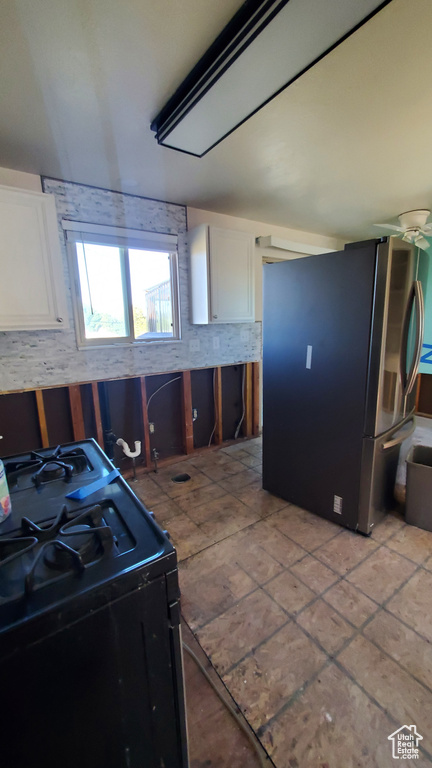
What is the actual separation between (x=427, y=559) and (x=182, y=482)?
1.91 meters

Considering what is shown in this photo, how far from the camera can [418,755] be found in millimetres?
1090

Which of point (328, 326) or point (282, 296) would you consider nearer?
point (328, 326)

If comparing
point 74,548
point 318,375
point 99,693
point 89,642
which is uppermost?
point 318,375

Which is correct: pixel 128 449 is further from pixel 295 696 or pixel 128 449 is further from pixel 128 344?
pixel 295 696

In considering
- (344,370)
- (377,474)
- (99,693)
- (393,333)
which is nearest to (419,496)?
(377,474)

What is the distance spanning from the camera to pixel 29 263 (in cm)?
205

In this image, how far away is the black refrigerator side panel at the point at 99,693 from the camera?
1.89 ft

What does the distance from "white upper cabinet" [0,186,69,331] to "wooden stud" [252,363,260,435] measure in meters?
2.36

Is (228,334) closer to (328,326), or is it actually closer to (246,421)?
(246,421)

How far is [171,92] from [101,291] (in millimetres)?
1574

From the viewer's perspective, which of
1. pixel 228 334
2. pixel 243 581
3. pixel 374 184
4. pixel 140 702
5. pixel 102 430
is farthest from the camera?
pixel 228 334

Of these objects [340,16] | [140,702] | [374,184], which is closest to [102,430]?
[140,702]

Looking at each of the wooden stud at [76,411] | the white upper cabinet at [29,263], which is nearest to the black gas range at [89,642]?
the white upper cabinet at [29,263]

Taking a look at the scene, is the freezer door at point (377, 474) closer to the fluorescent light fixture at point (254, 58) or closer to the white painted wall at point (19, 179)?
the fluorescent light fixture at point (254, 58)
